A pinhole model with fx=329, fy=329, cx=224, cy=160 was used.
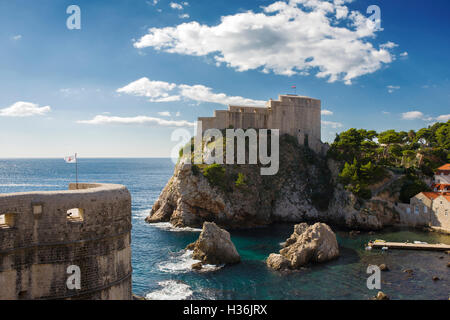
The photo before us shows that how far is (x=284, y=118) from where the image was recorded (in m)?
65.2

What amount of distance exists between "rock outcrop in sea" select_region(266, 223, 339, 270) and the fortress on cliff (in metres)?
33.0

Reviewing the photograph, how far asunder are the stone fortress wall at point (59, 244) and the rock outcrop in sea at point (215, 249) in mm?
19081

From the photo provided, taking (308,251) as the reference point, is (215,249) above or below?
above

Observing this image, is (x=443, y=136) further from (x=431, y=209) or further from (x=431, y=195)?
(x=431, y=209)

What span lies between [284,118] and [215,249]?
39266mm

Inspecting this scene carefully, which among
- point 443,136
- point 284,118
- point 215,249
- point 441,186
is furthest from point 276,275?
point 443,136

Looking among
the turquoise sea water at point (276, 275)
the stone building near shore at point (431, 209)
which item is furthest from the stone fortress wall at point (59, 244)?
the stone building near shore at point (431, 209)

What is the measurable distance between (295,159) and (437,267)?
106ft

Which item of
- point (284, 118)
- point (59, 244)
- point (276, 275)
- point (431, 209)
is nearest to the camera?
point (59, 244)

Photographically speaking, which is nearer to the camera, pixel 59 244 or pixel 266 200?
pixel 59 244

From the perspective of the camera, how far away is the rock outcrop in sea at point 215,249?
1261 inches

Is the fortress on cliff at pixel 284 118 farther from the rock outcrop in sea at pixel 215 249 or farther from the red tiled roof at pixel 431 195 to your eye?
the rock outcrop in sea at pixel 215 249

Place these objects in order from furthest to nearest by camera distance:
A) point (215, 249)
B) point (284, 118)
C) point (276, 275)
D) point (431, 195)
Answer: point (284, 118)
point (431, 195)
point (215, 249)
point (276, 275)

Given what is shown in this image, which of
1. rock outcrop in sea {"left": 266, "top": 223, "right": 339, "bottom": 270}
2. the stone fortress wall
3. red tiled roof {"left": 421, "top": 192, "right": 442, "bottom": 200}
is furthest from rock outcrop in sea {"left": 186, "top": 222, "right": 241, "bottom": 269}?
red tiled roof {"left": 421, "top": 192, "right": 442, "bottom": 200}
